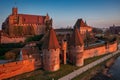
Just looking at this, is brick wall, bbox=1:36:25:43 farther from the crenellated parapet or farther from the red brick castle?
the crenellated parapet

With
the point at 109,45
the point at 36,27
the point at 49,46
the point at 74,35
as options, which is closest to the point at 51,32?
the point at 49,46

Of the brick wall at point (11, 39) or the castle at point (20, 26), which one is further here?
the castle at point (20, 26)

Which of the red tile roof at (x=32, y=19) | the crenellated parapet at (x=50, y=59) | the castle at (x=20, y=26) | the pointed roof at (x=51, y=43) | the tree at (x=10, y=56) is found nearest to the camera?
the pointed roof at (x=51, y=43)

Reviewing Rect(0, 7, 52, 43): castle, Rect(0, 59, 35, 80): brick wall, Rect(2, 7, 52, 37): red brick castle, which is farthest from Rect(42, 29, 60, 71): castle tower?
Rect(2, 7, 52, 37): red brick castle

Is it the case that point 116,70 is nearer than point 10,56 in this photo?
No

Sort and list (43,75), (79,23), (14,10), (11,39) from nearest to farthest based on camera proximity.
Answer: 1. (43,75)
2. (11,39)
3. (14,10)
4. (79,23)

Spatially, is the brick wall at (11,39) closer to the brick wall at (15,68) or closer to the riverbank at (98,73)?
the brick wall at (15,68)

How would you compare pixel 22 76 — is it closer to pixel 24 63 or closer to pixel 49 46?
pixel 24 63

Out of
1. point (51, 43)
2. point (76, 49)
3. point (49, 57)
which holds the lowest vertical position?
point (49, 57)

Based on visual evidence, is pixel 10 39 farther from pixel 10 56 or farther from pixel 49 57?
pixel 49 57

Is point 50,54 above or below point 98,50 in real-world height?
above

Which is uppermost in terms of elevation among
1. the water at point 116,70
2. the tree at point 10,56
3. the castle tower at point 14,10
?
the castle tower at point 14,10

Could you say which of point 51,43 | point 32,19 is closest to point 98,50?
point 51,43

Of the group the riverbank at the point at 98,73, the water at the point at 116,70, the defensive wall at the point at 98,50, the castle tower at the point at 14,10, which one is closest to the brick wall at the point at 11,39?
the castle tower at the point at 14,10
